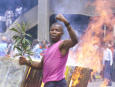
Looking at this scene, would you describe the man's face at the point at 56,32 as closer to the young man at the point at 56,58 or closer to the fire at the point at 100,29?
the young man at the point at 56,58

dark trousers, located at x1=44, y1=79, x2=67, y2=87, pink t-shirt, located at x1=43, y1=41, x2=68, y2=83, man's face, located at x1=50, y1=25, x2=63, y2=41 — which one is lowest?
dark trousers, located at x1=44, y1=79, x2=67, y2=87

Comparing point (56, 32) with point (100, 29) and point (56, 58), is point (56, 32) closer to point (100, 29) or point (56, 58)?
point (56, 58)

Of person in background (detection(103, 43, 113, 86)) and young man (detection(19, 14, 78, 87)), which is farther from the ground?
young man (detection(19, 14, 78, 87))

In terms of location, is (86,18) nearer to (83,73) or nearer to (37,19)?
(37,19)

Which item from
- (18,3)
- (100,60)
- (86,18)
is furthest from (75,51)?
(18,3)

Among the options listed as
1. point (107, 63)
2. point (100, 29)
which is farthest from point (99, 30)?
point (107, 63)

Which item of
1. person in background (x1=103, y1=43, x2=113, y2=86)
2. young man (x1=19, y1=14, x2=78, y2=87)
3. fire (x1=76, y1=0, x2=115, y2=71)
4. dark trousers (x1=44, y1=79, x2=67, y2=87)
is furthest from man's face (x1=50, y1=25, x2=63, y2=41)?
fire (x1=76, y1=0, x2=115, y2=71)

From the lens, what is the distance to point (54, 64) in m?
2.91

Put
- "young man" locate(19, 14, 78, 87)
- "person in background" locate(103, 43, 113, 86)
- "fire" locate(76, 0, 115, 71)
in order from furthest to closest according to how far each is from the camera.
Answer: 1. "fire" locate(76, 0, 115, 71)
2. "person in background" locate(103, 43, 113, 86)
3. "young man" locate(19, 14, 78, 87)

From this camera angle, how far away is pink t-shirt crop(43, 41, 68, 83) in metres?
2.91

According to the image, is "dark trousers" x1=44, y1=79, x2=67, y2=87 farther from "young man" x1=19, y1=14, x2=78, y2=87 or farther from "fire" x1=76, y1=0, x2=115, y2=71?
"fire" x1=76, y1=0, x2=115, y2=71

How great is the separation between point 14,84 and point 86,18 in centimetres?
839

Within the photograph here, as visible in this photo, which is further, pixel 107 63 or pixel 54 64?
pixel 107 63

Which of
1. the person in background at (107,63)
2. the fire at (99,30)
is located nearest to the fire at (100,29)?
the fire at (99,30)
